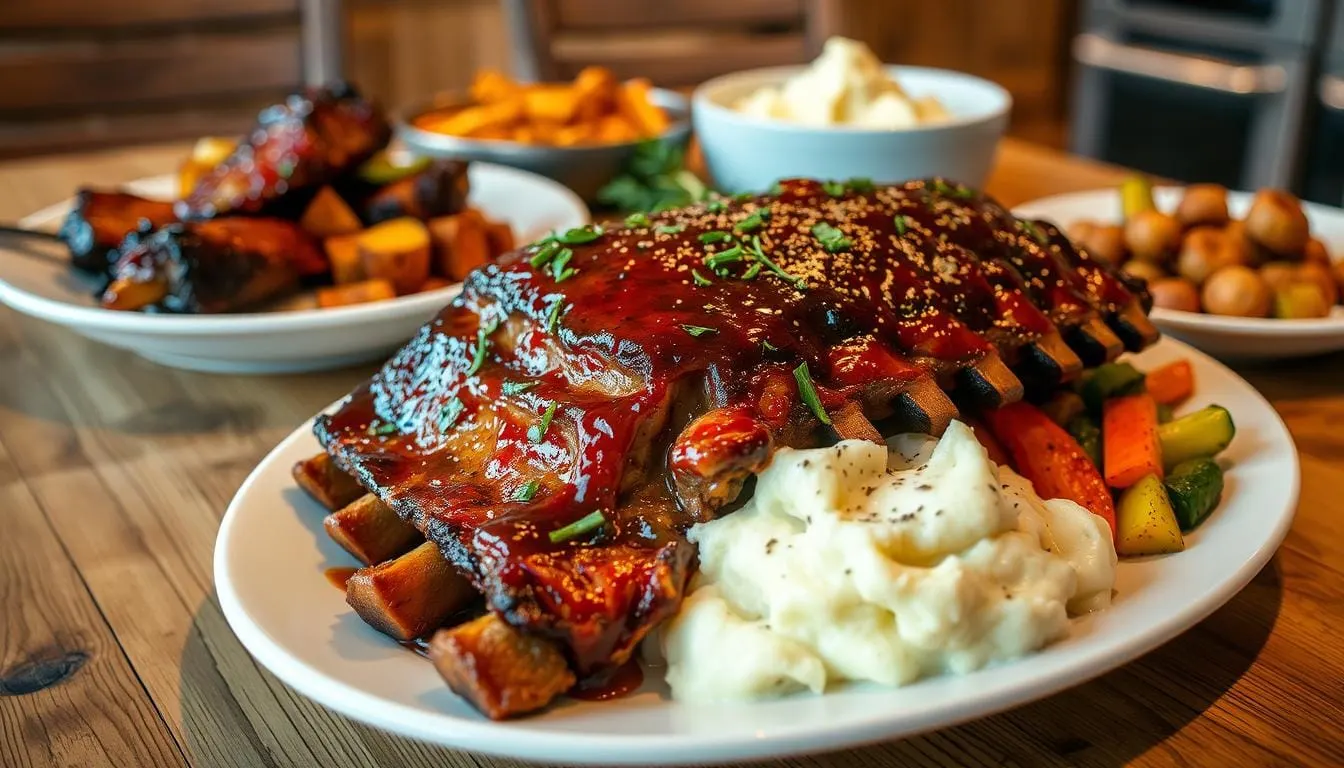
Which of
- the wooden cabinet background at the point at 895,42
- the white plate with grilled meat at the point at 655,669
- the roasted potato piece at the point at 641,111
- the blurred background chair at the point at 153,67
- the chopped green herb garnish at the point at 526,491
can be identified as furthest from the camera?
the wooden cabinet background at the point at 895,42

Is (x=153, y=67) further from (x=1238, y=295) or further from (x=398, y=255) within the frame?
(x=1238, y=295)

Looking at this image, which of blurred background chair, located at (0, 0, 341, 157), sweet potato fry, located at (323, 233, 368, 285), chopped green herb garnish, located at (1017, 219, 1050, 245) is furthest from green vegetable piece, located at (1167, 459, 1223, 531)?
blurred background chair, located at (0, 0, 341, 157)

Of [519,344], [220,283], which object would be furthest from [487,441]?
[220,283]

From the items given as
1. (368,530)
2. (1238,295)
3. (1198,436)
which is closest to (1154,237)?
(1238,295)

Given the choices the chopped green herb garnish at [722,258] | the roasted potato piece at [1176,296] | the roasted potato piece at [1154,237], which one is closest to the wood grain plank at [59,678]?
the chopped green herb garnish at [722,258]

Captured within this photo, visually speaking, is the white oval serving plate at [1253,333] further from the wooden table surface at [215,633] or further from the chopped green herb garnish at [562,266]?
the chopped green herb garnish at [562,266]
